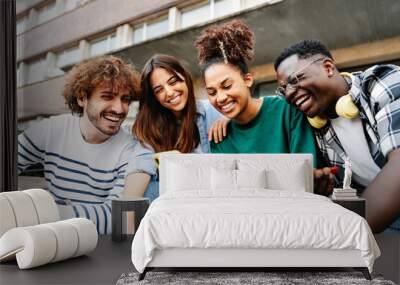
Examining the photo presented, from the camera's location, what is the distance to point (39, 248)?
3.77m

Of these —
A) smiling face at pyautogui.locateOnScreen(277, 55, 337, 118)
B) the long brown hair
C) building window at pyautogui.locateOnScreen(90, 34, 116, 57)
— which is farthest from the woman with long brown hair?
smiling face at pyautogui.locateOnScreen(277, 55, 337, 118)

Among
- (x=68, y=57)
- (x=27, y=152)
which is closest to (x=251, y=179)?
(x=68, y=57)

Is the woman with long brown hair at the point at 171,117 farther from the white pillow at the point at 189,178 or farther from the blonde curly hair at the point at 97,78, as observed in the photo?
the white pillow at the point at 189,178

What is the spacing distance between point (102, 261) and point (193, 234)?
110 cm

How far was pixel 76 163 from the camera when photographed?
5645 millimetres

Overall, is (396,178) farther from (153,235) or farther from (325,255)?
(153,235)

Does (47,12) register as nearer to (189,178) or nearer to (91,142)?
(91,142)

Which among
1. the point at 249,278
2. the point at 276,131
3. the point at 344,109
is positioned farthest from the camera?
→ the point at 276,131

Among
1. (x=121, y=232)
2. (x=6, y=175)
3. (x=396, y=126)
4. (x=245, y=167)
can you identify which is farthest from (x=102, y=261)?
(x=396, y=126)

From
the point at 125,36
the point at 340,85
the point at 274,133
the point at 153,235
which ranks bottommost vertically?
the point at 153,235

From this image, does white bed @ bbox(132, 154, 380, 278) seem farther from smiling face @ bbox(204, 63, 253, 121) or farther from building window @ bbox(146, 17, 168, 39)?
building window @ bbox(146, 17, 168, 39)

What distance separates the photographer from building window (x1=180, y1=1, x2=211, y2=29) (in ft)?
17.4

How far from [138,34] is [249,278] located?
9.83 feet

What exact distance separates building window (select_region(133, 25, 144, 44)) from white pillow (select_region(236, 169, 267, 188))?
181 cm
